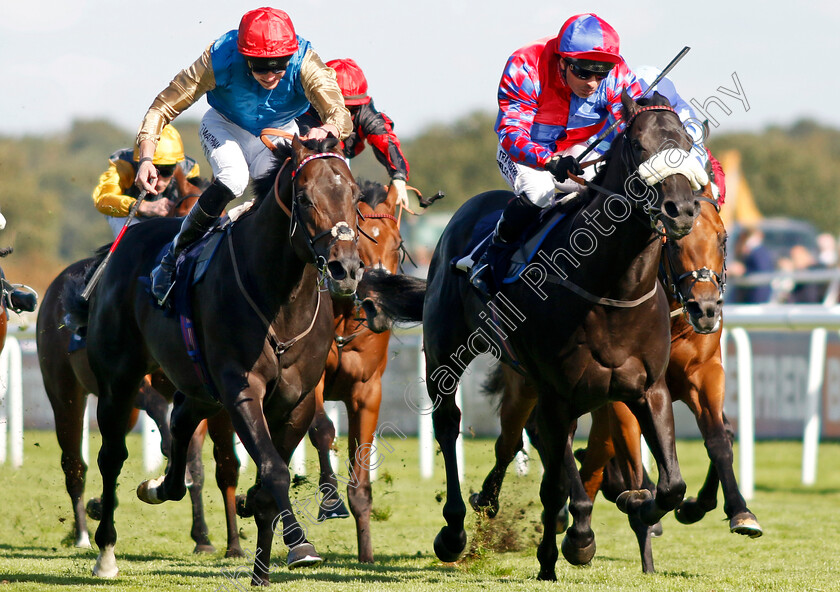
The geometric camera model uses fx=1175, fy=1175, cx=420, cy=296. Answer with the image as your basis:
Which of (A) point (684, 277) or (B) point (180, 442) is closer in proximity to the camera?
(A) point (684, 277)

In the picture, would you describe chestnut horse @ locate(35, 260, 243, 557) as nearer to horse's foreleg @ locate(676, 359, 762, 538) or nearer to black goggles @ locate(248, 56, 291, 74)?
black goggles @ locate(248, 56, 291, 74)

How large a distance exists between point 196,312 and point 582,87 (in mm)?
2031

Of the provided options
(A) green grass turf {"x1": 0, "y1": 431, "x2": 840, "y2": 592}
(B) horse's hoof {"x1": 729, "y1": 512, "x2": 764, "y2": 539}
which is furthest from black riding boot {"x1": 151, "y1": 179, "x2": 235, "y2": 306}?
(B) horse's hoof {"x1": 729, "y1": 512, "x2": 764, "y2": 539}

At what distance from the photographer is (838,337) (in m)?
10.9

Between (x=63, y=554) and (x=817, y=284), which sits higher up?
(x=817, y=284)

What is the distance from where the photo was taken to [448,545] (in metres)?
5.82

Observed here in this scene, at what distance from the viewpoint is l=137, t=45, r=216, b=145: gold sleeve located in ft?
17.6

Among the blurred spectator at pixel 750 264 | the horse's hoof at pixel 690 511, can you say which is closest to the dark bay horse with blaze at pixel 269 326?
the horse's hoof at pixel 690 511

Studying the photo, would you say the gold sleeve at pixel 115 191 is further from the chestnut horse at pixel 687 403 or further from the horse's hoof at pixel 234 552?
the chestnut horse at pixel 687 403

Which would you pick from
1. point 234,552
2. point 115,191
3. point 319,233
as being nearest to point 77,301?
point 115,191

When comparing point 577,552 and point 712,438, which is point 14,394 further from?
point 712,438

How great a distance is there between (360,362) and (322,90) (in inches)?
73.8

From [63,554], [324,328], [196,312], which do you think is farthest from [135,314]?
[63,554]

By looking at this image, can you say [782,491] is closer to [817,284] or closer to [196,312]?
[196,312]
